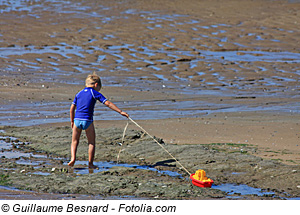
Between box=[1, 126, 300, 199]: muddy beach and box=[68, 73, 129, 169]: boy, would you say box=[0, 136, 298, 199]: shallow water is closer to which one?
box=[1, 126, 300, 199]: muddy beach

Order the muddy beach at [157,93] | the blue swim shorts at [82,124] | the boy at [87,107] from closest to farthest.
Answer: the muddy beach at [157,93] < the boy at [87,107] < the blue swim shorts at [82,124]

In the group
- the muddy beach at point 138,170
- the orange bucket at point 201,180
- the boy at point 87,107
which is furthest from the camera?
the boy at point 87,107

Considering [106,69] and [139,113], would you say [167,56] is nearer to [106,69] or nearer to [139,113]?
[106,69]

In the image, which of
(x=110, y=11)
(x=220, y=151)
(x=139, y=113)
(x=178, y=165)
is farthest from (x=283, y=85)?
(x=110, y=11)

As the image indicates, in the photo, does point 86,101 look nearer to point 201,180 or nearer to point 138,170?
Answer: point 138,170

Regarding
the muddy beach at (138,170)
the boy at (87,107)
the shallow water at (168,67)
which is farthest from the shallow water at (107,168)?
the shallow water at (168,67)

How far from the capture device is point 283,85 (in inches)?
625

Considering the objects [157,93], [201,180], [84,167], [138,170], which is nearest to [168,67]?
[157,93]

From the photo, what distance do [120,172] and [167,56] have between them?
11.6 m

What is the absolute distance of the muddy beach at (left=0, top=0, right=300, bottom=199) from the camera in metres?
7.62

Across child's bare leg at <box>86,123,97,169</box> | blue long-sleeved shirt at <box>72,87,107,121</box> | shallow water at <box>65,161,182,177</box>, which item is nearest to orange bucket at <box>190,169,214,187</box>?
shallow water at <box>65,161,182,177</box>

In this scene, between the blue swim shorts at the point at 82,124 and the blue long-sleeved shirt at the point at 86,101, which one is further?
the blue swim shorts at the point at 82,124

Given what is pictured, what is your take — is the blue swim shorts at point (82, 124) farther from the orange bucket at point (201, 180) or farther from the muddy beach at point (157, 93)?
the orange bucket at point (201, 180)

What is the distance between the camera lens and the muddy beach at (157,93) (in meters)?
7.62
